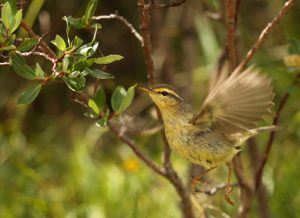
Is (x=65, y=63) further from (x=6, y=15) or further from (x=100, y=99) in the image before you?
(x=100, y=99)

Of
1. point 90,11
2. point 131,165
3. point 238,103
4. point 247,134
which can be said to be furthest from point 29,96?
point 131,165

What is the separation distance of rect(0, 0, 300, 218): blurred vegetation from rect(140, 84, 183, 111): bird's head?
0.21 meters

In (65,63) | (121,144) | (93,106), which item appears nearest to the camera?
(65,63)

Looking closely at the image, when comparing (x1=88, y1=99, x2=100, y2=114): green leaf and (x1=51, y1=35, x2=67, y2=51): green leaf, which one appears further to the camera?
(x1=88, y1=99, x2=100, y2=114): green leaf

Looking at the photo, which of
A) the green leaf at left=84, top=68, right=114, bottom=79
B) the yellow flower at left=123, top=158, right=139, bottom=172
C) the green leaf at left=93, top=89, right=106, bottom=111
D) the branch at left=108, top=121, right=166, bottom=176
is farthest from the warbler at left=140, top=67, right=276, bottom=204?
the yellow flower at left=123, top=158, right=139, bottom=172

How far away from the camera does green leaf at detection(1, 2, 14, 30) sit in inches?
75.8

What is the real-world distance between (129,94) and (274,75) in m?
2.74

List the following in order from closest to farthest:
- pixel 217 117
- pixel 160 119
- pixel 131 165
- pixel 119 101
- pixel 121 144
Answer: pixel 119 101 → pixel 217 117 → pixel 160 119 → pixel 131 165 → pixel 121 144

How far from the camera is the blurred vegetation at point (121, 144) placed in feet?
13.4

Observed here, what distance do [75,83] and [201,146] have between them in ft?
2.63

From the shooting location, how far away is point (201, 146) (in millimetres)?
2607

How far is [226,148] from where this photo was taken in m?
2.66

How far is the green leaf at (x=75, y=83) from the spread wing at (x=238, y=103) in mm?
618

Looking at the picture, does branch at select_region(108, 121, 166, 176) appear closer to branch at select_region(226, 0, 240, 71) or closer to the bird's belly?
the bird's belly
